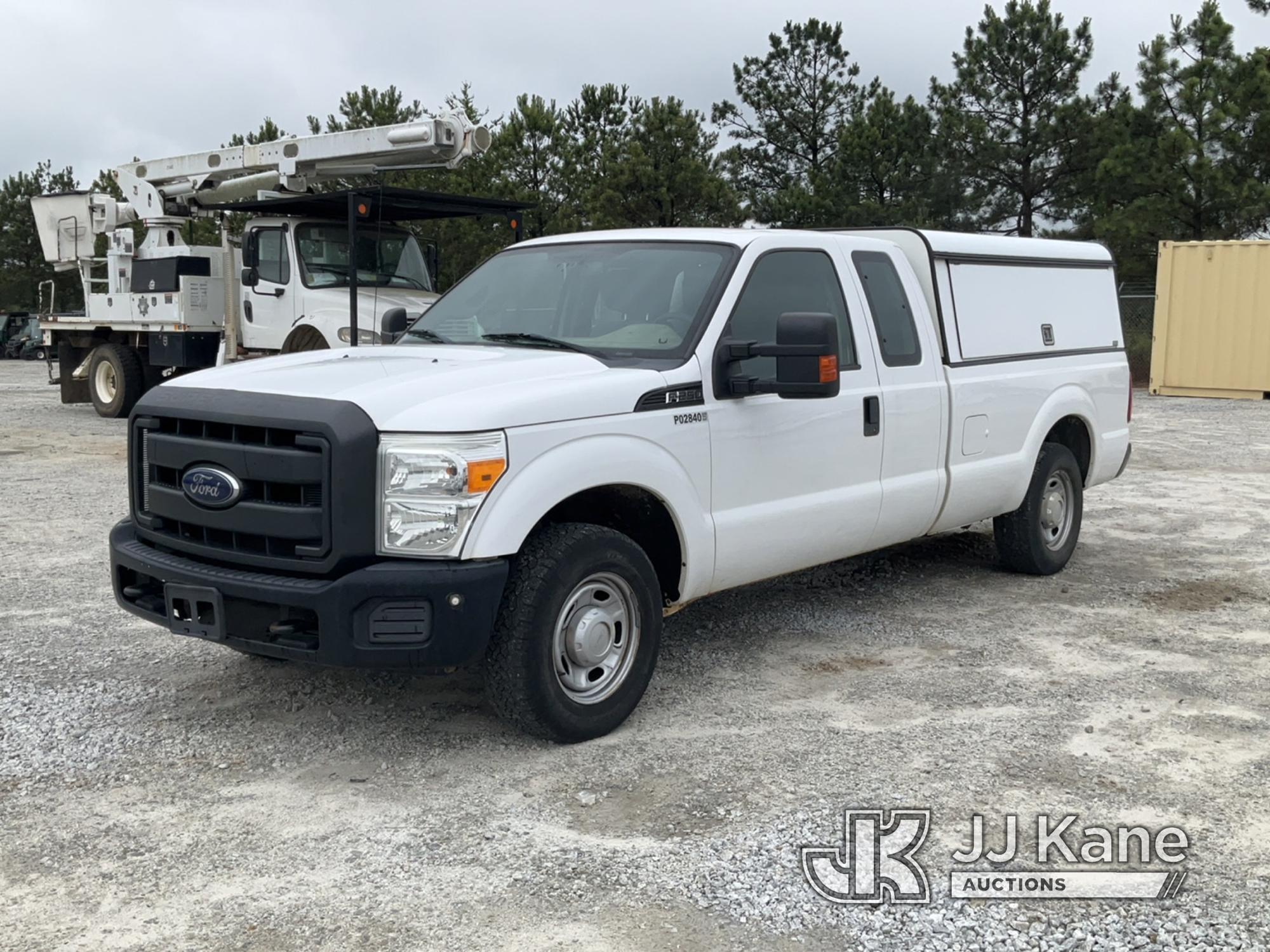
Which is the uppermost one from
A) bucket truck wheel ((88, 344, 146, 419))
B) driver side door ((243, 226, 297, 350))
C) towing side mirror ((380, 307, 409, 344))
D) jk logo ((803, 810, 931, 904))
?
driver side door ((243, 226, 297, 350))

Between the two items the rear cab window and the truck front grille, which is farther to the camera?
the rear cab window

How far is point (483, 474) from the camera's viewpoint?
13.8ft

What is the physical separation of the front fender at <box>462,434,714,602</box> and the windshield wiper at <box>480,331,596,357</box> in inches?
23.0

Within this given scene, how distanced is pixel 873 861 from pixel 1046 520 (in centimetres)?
430

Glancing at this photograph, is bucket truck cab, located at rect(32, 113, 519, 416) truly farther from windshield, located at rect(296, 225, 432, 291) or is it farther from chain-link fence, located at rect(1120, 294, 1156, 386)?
chain-link fence, located at rect(1120, 294, 1156, 386)

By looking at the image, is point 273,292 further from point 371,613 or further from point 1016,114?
point 1016,114

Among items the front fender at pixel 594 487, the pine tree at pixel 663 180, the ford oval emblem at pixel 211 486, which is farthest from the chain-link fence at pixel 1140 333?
the ford oval emblem at pixel 211 486

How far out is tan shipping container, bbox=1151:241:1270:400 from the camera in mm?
21422

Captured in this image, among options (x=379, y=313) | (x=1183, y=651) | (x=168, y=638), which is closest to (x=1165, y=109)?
(x=379, y=313)

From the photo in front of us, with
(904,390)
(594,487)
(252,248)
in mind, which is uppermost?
(252,248)

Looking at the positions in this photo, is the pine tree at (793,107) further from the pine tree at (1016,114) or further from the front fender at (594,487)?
the front fender at (594,487)

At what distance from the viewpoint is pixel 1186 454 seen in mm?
13703

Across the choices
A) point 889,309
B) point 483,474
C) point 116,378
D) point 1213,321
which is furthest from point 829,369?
point 1213,321

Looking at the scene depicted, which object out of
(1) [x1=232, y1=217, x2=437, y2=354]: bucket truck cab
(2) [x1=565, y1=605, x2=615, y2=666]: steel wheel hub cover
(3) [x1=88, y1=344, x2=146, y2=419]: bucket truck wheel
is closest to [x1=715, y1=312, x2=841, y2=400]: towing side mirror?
(2) [x1=565, y1=605, x2=615, y2=666]: steel wheel hub cover
